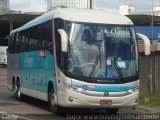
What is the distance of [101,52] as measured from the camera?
1426 cm

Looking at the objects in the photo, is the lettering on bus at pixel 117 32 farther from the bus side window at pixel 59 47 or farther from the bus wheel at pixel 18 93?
the bus wheel at pixel 18 93

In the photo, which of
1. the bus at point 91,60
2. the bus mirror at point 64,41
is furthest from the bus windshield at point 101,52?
the bus mirror at point 64,41

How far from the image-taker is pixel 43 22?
16953 millimetres

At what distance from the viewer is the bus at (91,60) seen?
45.9 ft

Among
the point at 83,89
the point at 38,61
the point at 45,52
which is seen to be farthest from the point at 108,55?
the point at 38,61

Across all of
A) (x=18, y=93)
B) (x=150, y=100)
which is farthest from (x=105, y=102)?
(x=18, y=93)

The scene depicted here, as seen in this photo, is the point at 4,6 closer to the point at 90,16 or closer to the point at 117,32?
the point at 90,16

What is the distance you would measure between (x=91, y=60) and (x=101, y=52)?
40 cm

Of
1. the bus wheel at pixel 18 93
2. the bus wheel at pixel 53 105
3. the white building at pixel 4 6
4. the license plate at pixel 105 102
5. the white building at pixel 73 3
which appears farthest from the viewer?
the white building at pixel 4 6

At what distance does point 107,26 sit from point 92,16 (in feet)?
1.92

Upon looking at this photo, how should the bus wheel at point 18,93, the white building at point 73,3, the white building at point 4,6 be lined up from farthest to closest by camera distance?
the white building at point 4,6
the white building at point 73,3
the bus wheel at point 18,93

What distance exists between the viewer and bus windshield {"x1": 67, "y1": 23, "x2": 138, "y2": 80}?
14078 millimetres

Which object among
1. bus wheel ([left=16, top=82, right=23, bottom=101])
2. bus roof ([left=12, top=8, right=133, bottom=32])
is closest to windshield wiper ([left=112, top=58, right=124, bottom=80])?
bus roof ([left=12, top=8, right=133, bottom=32])

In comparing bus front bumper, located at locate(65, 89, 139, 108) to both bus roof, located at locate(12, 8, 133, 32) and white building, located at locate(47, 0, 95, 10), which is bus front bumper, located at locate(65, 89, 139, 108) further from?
white building, located at locate(47, 0, 95, 10)
